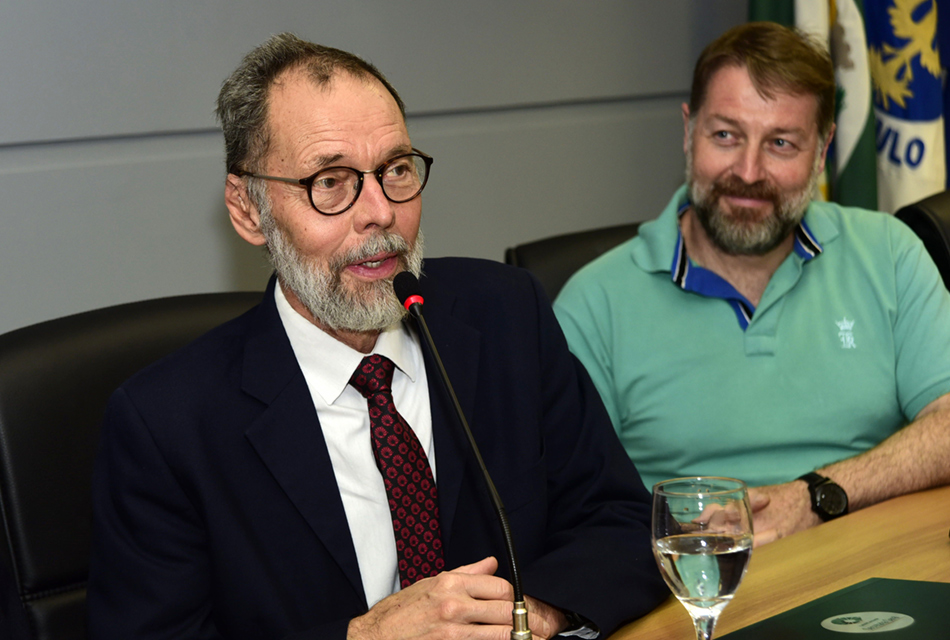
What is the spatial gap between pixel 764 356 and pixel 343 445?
921 mm

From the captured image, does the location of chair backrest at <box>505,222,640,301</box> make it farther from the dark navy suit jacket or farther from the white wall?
the dark navy suit jacket

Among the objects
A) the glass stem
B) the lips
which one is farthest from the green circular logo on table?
the lips

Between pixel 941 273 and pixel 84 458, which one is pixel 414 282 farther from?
pixel 941 273

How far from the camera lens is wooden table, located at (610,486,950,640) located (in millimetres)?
1187

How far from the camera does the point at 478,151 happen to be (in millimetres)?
2707

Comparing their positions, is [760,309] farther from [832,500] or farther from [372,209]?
[372,209]

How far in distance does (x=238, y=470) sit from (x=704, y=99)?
1.24 meters

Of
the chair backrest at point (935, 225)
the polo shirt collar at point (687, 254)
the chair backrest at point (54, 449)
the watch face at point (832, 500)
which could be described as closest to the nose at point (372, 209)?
the chair backrest at point (54, 449)

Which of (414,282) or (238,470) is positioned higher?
(414,282)

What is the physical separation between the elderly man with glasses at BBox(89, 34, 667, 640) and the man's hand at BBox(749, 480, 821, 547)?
251 mm

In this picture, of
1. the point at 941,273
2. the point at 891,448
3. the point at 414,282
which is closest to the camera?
Result: the point at 414,282

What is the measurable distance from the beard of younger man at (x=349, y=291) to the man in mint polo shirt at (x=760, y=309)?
0.64 metres

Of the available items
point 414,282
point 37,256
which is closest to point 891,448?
point 414,282

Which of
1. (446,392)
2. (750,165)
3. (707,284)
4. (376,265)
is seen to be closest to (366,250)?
(376,265)
